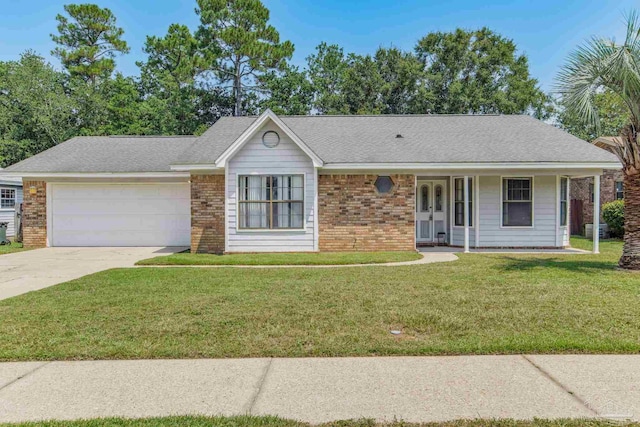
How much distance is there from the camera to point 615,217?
16969 mm

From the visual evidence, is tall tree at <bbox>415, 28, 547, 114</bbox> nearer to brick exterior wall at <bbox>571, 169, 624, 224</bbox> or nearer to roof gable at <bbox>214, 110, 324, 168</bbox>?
brick exterior wall at <bbox>571, 169, 624, 224</bbox>

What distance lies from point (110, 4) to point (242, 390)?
1567 inches

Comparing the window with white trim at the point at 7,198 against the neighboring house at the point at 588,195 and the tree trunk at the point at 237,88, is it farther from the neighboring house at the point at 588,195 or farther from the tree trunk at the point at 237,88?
the neighboring house at the point at 588,195

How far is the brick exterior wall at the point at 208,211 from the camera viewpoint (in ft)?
42.4

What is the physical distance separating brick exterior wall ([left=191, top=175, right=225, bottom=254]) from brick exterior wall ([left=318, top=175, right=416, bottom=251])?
121 inches

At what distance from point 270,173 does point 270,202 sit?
34.3 inches

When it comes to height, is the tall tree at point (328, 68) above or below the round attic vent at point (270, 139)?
above

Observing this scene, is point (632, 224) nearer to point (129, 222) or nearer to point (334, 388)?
point (334, 388)

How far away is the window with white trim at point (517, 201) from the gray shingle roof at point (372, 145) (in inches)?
42.0

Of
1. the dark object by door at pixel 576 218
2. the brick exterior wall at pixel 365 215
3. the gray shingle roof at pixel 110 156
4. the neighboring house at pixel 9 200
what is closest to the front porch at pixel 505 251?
the brick exterior wall at pixel 365 215

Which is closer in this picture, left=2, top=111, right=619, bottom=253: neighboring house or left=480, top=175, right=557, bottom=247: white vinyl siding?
left=2, top=111, right=619, bottom=253: neighboring house

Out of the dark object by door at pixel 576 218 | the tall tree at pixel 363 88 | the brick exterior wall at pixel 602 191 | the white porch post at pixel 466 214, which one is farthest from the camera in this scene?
the tall tree at pixel 363 88

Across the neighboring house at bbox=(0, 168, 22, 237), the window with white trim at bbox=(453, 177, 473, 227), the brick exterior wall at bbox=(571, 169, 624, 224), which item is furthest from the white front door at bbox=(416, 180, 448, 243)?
the neighboring house at bbox=(0, 168, 22, 237)

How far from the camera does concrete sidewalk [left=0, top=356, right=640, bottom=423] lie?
3285 mm
